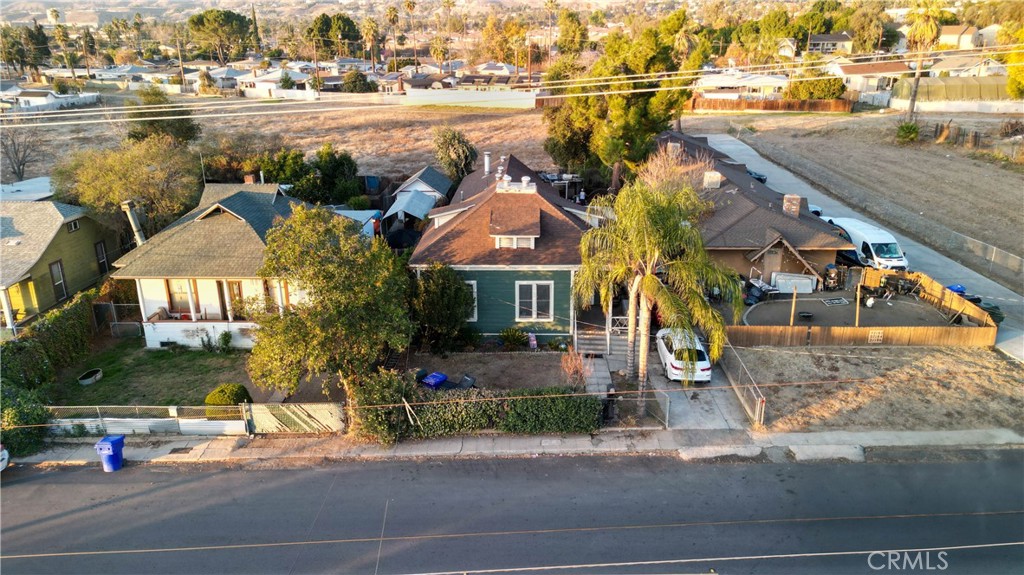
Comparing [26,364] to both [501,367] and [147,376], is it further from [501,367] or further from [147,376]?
[501,367]

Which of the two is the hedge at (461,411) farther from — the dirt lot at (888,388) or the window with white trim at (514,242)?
the window with white trim at (514,242)

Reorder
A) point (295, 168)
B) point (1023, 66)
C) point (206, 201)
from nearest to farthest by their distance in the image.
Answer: point (206, 201) → point (295, 168) → point (1023, 66)

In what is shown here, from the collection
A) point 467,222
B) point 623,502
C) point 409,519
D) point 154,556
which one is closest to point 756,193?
point 467,222

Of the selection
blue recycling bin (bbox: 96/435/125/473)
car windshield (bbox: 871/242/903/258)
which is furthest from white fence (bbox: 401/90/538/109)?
blue recycling bin (bbox: 96/435/125/473)

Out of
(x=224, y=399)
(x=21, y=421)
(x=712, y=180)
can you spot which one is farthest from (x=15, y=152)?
(x=712, y=180)

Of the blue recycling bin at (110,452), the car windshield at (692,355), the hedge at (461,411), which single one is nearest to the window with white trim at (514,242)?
the car windshield at (692,355)

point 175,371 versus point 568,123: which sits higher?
point 568,123

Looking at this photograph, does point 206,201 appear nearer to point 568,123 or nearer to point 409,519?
point 409,519

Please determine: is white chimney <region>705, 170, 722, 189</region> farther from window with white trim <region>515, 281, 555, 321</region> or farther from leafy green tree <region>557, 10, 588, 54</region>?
leafy green tree <region>557, 10, 588, 54</region>
